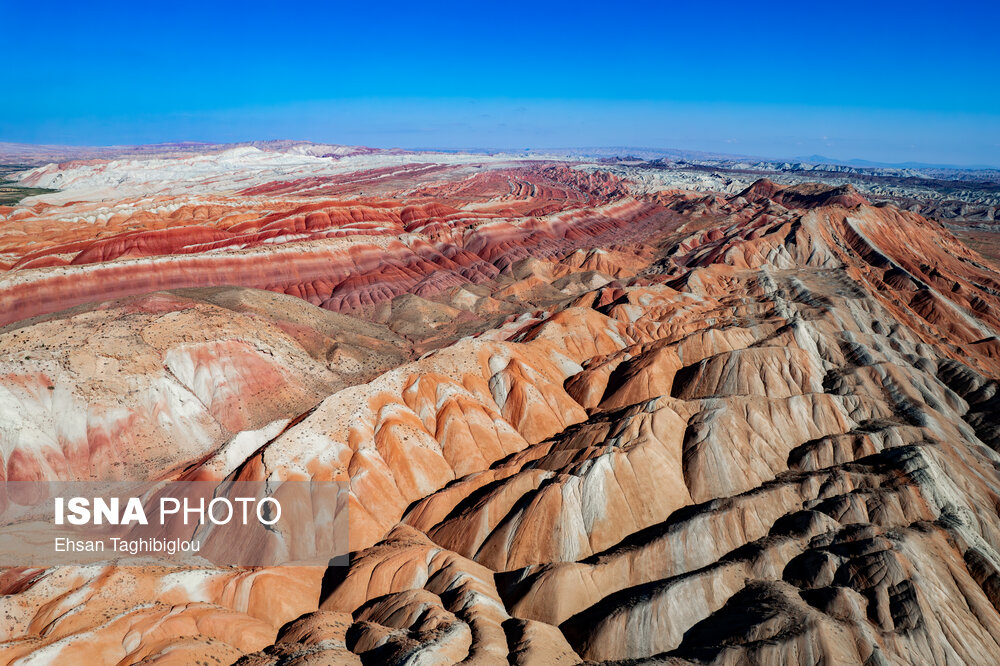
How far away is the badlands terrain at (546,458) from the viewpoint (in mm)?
21250

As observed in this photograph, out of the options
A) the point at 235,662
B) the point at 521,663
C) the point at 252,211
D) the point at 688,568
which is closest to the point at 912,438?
the point at 688,568

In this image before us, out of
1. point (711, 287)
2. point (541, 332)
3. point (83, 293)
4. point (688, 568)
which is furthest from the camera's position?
point (711, 287)

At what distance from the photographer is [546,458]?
111 ft

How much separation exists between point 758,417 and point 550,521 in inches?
655

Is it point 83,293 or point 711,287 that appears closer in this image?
point 83,293

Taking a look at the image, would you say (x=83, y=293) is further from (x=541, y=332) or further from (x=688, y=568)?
(x=688, y=568)

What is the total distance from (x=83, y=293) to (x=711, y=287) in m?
72.7

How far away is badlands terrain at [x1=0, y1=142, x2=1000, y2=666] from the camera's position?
21250 mm

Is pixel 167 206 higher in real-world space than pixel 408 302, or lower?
higher

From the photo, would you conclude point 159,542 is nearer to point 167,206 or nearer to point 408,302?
point 408,302

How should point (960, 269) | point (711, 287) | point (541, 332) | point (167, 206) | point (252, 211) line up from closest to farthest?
point (541, 332) < point (711, 287) < point (960, 269) < point (252, 211) < point (167, 206)

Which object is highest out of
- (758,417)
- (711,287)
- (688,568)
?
(711,287)

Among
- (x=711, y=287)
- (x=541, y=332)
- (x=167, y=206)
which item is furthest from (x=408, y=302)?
(x=167, y=206)

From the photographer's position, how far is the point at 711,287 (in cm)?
6831
